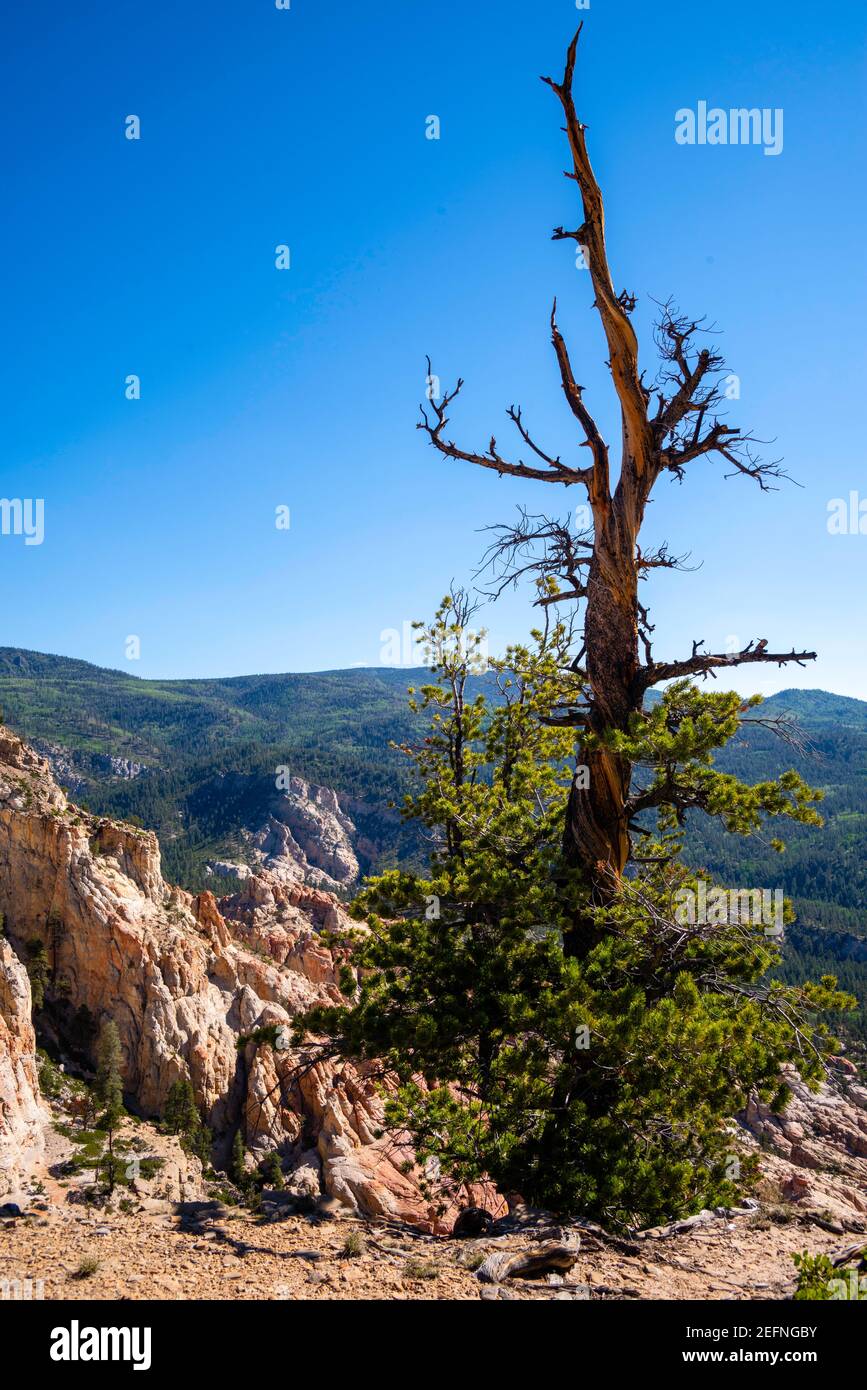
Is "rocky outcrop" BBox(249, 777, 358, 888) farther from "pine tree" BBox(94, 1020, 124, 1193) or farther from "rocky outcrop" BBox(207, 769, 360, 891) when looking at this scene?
"pine tree" BBox(94, 1020, 124, 1193)

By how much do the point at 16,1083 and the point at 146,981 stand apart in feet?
32.5

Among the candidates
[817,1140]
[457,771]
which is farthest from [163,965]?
[817,1140]

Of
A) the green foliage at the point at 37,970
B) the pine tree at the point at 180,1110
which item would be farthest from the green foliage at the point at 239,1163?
the green foliage at the point at 37,970

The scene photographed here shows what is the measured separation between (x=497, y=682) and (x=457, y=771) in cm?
199

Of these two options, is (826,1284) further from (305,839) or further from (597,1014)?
(305,839)

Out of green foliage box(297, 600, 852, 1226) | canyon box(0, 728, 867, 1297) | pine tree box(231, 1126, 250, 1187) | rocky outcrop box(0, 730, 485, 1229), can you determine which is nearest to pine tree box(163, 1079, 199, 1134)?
canyon box(0, 728, 867, 1297)

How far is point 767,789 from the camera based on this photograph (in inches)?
335

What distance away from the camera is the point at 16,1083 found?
84.6ft

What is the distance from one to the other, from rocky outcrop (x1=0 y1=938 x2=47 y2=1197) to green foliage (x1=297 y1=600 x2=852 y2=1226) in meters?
18.9

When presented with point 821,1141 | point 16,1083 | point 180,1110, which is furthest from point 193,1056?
point 821,1141

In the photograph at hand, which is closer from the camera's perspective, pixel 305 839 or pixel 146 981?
pixel 146 981

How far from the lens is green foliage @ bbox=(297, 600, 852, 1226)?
300 inches

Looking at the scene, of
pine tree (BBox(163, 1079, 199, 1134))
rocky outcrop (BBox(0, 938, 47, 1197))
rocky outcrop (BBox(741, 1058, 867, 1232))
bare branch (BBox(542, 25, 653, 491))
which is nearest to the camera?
bare branch (BBox(542, 25, 653, 491))
